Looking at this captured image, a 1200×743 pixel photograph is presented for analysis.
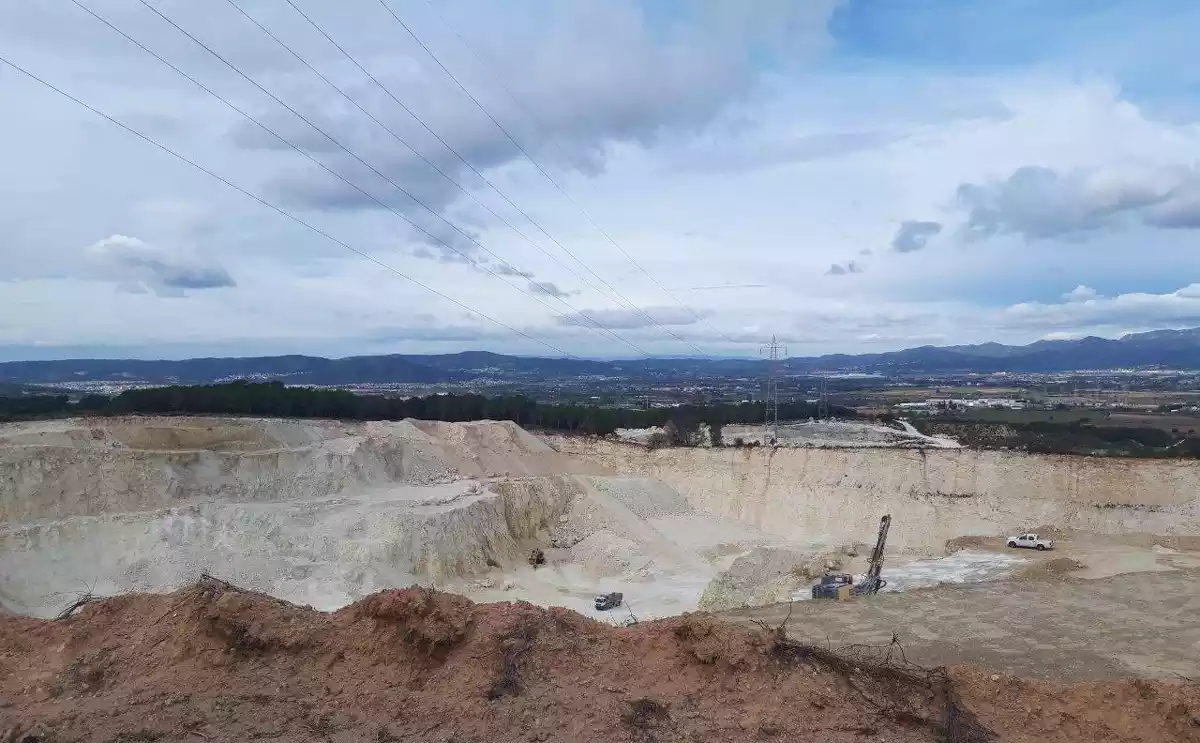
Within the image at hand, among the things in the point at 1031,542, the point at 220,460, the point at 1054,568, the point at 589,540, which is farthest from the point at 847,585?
the point at 220,460

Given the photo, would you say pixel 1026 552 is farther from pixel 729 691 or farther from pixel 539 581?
pixel 729 691

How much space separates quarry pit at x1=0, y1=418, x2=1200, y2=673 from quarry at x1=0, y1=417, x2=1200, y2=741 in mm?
105

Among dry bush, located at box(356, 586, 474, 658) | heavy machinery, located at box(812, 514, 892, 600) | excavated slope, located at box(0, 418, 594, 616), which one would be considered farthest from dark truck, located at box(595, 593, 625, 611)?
dry bush, located at box(356, 586, 474, 658)

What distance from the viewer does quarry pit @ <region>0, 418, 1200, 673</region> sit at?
24031mm

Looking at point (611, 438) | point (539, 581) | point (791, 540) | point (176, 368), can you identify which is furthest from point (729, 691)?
point (176, 368)

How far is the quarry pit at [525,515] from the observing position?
24.0 m

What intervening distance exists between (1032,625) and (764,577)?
1371cm

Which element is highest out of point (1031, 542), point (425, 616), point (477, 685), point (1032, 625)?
point (425, 616)

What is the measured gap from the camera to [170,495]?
2873cm

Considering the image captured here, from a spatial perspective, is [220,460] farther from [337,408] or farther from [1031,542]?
[1031,542]

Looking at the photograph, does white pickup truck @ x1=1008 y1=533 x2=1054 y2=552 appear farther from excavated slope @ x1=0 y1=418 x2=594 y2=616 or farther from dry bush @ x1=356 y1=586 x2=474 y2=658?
dry bush @ x1=356 y1=586 x2=474 y2=658

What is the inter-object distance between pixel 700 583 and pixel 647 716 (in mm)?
22102

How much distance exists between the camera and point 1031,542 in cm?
3130

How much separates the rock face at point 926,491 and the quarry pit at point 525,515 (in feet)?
Result: 0.28
